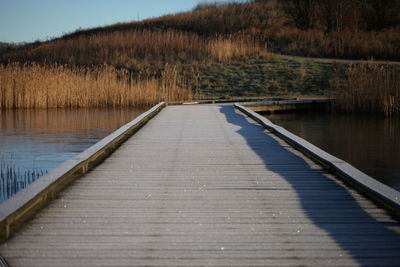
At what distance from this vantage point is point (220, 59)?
17.9 m

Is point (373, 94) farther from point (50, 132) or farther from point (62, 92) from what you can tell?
point (62, 92)

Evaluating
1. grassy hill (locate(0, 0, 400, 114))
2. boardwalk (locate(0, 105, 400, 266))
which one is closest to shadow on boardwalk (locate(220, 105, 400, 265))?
boardwalk (locate(0, 105, 400, 266))

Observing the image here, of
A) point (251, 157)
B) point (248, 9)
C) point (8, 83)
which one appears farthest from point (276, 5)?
point (251, 157)

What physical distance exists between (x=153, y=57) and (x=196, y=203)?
15.7m

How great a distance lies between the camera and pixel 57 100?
39.8ft

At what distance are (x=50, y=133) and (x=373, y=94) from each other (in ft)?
20.6

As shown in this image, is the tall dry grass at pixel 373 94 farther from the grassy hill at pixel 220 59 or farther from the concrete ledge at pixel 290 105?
the grassy hill at pixel 220 59

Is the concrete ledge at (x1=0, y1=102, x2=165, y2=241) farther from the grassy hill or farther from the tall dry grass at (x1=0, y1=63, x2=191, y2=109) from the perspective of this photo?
the grassy hill

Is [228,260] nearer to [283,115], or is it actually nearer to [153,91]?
[283,115]

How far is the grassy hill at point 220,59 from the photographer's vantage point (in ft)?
42.2

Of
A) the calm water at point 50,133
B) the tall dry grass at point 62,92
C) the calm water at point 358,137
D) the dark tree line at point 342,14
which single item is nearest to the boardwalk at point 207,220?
the calm water at point 50,133

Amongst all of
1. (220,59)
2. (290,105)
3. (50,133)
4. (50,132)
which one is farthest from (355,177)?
(220,59)

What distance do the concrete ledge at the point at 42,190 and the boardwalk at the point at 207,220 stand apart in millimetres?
68

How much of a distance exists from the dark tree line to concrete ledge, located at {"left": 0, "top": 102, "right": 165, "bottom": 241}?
2023cm
